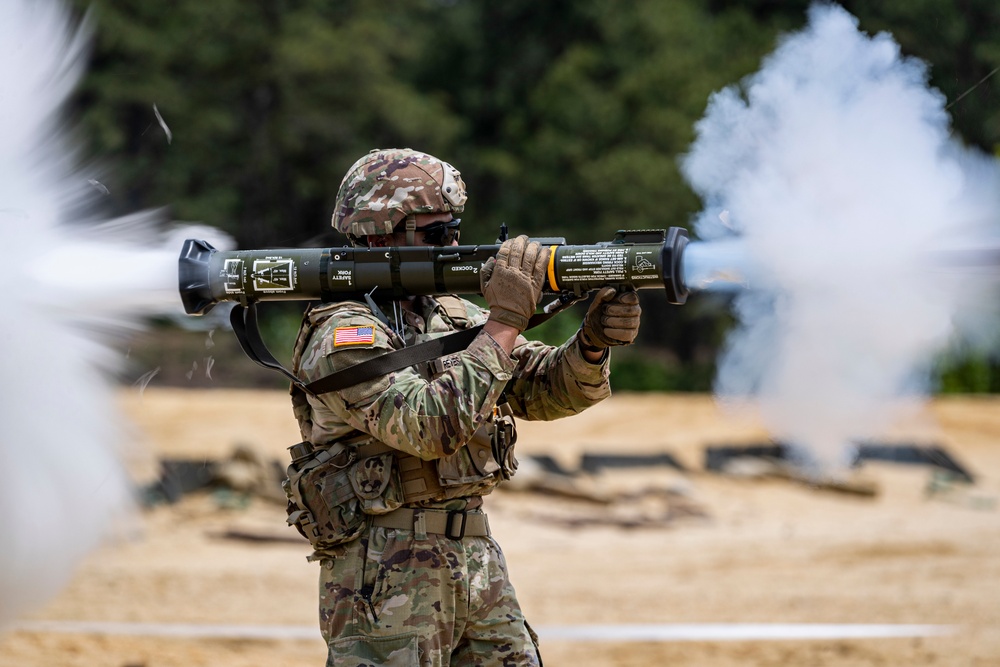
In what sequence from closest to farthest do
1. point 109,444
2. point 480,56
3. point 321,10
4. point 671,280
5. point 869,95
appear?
point 671,280
point 869,95
point 109,444
point 321,10
point 480,56

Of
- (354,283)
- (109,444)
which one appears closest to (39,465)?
(109,444)

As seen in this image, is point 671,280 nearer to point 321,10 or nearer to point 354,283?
point 354,283

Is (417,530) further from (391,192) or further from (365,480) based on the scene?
(391,192)

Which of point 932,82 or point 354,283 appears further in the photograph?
point 932,82

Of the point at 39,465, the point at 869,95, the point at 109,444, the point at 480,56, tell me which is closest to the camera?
the point at 869,95

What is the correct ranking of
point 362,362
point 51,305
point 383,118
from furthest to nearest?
Result: point 383,118 → point 51,305 → point 362,362

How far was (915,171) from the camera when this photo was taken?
13.6ft

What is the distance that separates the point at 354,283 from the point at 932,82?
7.10ft

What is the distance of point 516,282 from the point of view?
3795 mm

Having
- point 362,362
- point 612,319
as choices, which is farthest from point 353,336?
point 612,319

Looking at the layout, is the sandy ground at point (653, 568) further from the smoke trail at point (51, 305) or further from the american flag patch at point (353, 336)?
the american flag patch at point (353, 336)


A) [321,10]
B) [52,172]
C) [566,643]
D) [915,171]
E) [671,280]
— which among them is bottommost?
[566,643]

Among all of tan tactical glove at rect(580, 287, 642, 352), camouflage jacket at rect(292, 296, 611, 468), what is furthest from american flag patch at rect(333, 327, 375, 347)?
tan tactical glove at rect(580, 287, 642, 352)

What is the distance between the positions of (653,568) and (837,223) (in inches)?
259
